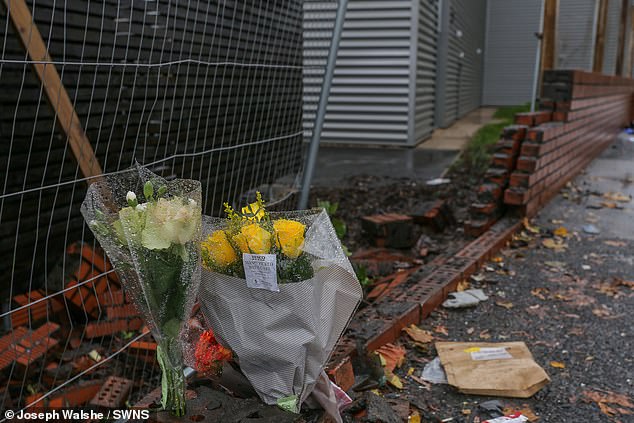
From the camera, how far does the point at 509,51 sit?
21844mm

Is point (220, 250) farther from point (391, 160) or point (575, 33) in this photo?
point (575, 33)

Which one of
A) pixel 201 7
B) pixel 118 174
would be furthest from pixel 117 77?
pixel 118 174

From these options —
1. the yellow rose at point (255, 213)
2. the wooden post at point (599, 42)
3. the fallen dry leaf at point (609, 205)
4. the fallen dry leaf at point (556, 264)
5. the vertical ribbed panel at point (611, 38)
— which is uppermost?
the vertical ribbed panel at point (611, 38)

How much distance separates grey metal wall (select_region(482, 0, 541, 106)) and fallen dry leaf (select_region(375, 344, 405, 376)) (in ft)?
65.8

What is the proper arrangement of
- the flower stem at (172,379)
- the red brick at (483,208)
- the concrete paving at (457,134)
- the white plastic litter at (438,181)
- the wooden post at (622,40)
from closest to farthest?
the flower stem at (172,379) < the red brick at (483,208) < the white plastic litter at (438,181) < the concrete paving at (457,134) < the wooden post at (622,40)

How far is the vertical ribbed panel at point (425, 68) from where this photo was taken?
11.0m

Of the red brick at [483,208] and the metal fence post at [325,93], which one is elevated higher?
the metal fence post at [325,93]

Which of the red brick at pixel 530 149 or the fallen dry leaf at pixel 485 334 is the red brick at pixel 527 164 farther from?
the fallen dry leaf at pixel 485 334

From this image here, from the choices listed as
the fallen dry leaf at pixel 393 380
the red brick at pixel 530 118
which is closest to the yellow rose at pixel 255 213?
the fallen dry leaf at pixel 393 380

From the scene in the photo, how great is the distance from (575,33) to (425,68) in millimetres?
13055

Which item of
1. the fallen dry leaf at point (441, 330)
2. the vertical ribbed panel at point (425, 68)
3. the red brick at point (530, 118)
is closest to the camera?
the fallen dry leaf at point (441, 330)

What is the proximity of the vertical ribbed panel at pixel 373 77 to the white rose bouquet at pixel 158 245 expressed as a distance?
937cm

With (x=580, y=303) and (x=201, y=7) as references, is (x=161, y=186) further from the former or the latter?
(x=201, y=7)

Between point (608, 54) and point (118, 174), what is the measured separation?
23.0m
